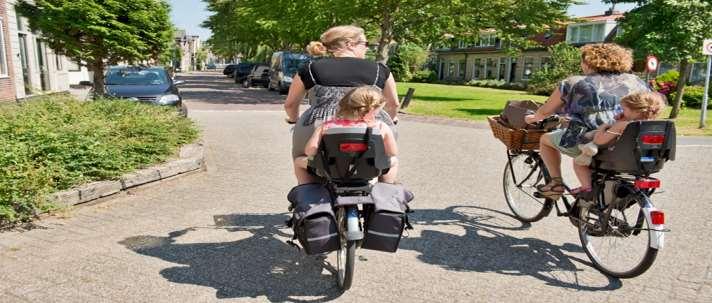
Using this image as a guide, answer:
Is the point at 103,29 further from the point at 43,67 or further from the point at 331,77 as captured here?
the point at 43,67

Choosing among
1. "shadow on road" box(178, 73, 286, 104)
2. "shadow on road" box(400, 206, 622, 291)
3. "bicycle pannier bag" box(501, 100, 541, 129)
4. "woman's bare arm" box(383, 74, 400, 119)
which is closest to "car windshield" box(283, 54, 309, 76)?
"shadow on road" box(178, 73, 286, 104)

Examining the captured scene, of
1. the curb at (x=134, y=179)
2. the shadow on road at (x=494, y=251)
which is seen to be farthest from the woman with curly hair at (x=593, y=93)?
the curb at (x=134, y=179)

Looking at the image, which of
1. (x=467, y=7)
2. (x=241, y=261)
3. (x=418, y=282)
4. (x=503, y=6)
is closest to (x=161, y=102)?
(x=241, y=261)

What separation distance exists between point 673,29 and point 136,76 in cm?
1636

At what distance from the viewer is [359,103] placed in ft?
10.5

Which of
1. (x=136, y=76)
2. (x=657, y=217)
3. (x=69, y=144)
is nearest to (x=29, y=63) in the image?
Result: (x=136, y=76)

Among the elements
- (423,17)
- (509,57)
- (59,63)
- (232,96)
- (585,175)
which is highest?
(423,17)

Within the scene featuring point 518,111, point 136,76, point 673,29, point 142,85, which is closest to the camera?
point 518,111

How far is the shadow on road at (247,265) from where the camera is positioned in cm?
348

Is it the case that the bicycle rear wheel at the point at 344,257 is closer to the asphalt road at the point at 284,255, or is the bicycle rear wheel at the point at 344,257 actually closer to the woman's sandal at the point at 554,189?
the asphalt road at the point at 284,255

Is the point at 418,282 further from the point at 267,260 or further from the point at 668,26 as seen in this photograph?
the point at 668,26

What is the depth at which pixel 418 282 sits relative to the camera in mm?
3650

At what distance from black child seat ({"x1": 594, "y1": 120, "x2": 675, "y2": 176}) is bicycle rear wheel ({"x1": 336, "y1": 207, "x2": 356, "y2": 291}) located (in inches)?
76.4

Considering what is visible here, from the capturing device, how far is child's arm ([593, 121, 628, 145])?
3.58 meters
